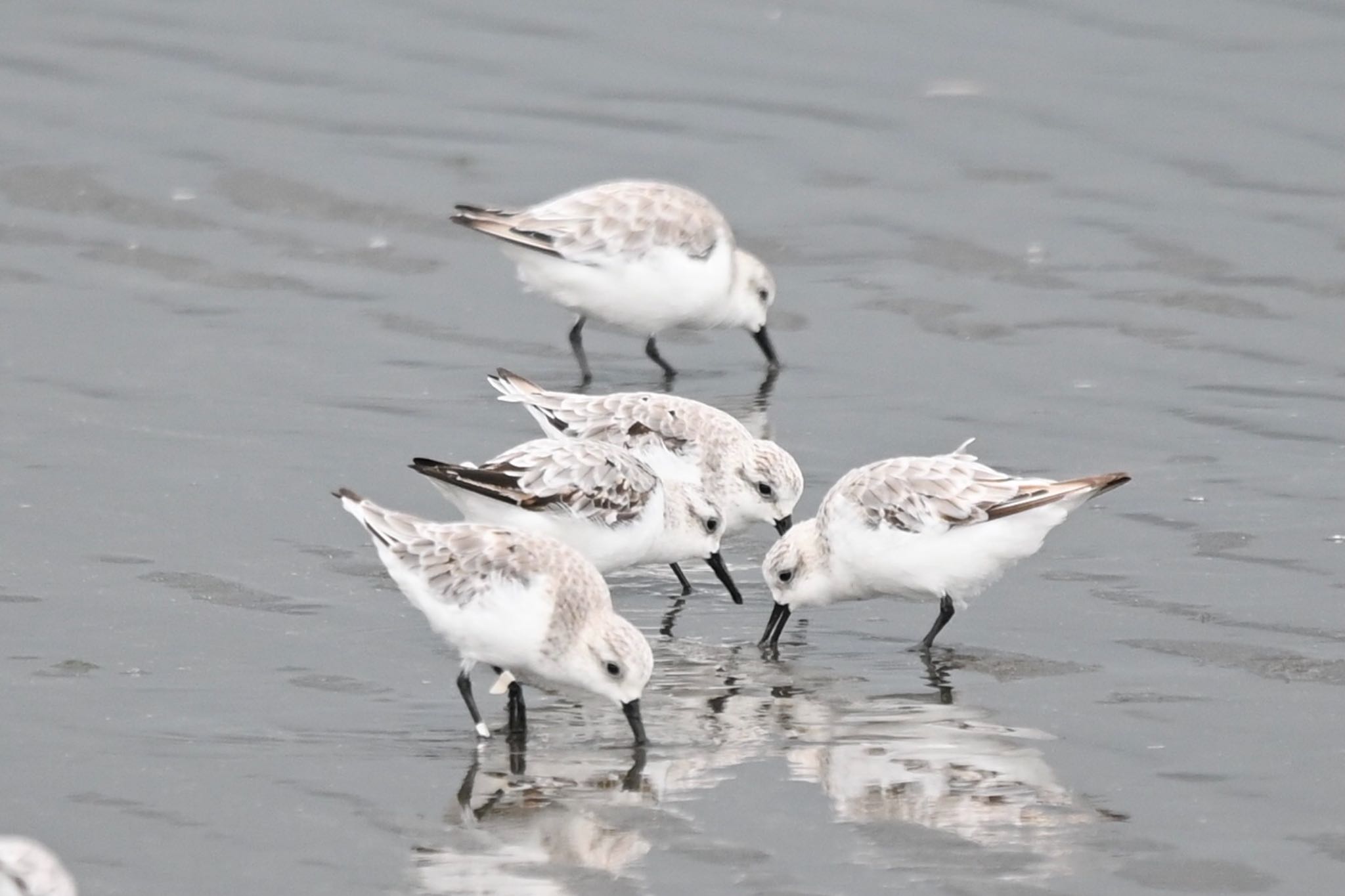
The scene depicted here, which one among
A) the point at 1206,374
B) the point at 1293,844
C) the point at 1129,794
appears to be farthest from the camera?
the point at 1206,374

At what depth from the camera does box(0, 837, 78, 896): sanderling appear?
5.55 meters

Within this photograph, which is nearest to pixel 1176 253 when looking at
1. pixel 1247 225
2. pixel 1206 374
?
pixel 1247 225

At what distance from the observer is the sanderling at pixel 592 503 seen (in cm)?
919

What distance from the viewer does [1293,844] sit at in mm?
6777

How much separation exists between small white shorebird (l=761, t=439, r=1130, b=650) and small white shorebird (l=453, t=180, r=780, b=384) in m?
3.95

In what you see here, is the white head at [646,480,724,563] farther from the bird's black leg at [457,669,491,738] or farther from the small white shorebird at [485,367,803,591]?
the bird's black leg at [457,669,491,738]

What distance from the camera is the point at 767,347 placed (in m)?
13.2

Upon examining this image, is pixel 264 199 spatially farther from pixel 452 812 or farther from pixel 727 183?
pixel 452 812

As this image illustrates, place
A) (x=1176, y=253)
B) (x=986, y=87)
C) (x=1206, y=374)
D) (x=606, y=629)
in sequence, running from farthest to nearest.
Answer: (x=986, y=87) → (x=1176, y=253) → (x=1206, y=374) → (x=606, y=629)

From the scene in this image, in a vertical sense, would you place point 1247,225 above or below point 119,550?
above

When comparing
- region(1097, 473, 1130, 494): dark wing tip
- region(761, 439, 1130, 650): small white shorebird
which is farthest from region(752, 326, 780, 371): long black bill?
region(1097, 473, 1130, 494): dark wing tip

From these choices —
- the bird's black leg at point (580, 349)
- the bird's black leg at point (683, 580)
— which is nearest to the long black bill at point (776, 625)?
the bird's black leg at point (683, 580)

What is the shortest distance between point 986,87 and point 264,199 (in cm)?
567

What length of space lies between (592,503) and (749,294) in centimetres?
413
